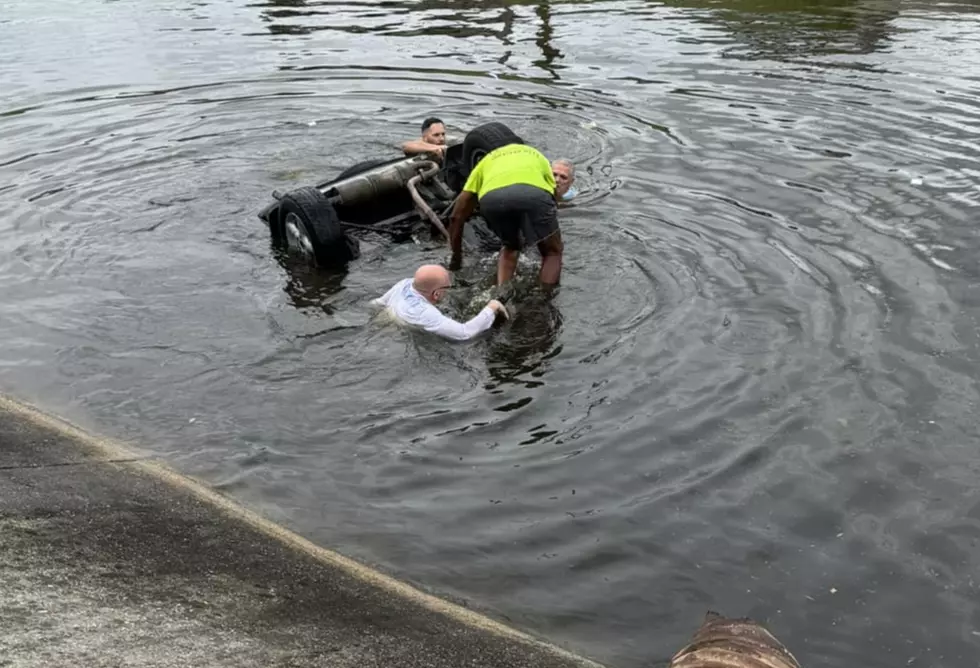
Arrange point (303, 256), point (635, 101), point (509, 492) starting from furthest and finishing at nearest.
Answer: point (635, 101) < point (303, 256) < point (509, 492)

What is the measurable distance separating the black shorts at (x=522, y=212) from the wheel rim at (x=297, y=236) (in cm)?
195

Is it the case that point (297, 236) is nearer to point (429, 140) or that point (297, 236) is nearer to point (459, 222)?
point (459, 222)

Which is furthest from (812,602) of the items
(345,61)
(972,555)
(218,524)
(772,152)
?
(345,61)

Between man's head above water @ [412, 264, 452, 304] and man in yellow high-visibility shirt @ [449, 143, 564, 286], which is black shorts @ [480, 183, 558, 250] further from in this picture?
man's head above water @ [412, 264, 452, 304]

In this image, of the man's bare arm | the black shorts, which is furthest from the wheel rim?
the black shorts

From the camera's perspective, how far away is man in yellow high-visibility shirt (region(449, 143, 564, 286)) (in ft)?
28.7

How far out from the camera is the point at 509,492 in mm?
6066

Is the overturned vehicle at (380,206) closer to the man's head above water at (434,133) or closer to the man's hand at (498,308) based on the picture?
the man's head above water at (434,133)

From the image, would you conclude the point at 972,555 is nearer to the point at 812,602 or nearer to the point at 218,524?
the point at 812,602

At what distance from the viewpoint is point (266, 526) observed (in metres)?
5.39

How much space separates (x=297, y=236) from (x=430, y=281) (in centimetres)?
223

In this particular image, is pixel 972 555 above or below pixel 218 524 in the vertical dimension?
below

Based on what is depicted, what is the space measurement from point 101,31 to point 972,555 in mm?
23711

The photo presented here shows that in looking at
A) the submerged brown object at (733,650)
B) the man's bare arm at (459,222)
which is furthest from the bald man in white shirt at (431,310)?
the submerged brown object at (733,650)
